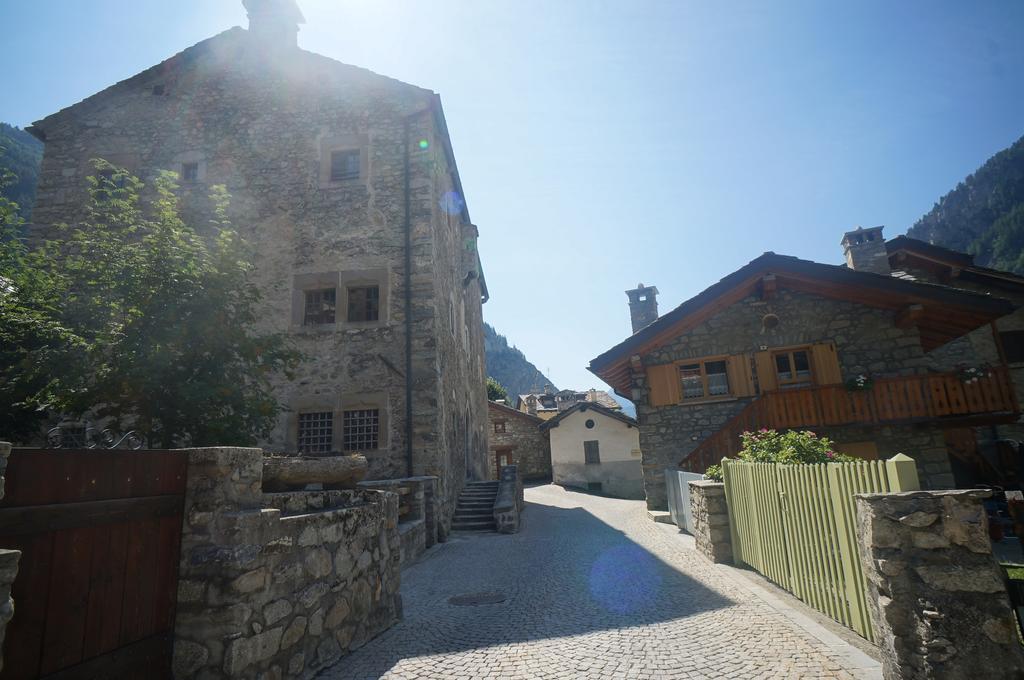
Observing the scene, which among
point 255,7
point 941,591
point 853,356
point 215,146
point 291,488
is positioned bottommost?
point 941,591

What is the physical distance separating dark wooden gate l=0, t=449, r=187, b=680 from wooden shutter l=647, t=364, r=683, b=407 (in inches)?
446

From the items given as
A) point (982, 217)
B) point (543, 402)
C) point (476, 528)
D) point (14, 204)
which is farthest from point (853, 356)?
point (982, 217)

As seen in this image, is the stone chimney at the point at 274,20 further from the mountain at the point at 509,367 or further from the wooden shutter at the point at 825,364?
the mountain at the point at 509,367

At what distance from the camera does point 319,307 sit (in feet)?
39.1

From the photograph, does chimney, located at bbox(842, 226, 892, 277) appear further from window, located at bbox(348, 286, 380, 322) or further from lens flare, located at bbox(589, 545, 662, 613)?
window, located at bbox(348, 286, 380, 322)

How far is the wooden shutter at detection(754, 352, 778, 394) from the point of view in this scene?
12.5 meters

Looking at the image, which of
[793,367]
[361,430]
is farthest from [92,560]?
[793,367]

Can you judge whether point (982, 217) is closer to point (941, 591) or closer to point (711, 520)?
point (711, 520)

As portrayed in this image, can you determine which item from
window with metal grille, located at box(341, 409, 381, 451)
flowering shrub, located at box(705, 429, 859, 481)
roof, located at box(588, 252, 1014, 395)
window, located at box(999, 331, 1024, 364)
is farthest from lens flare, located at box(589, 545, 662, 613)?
window, located at box(999, 331, 1024, 364)

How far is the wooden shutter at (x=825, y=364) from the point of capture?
40.0ft

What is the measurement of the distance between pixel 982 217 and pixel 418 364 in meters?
61.9

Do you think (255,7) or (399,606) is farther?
(255,7)

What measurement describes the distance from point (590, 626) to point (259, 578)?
3.08m

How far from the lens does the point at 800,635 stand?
418cm
